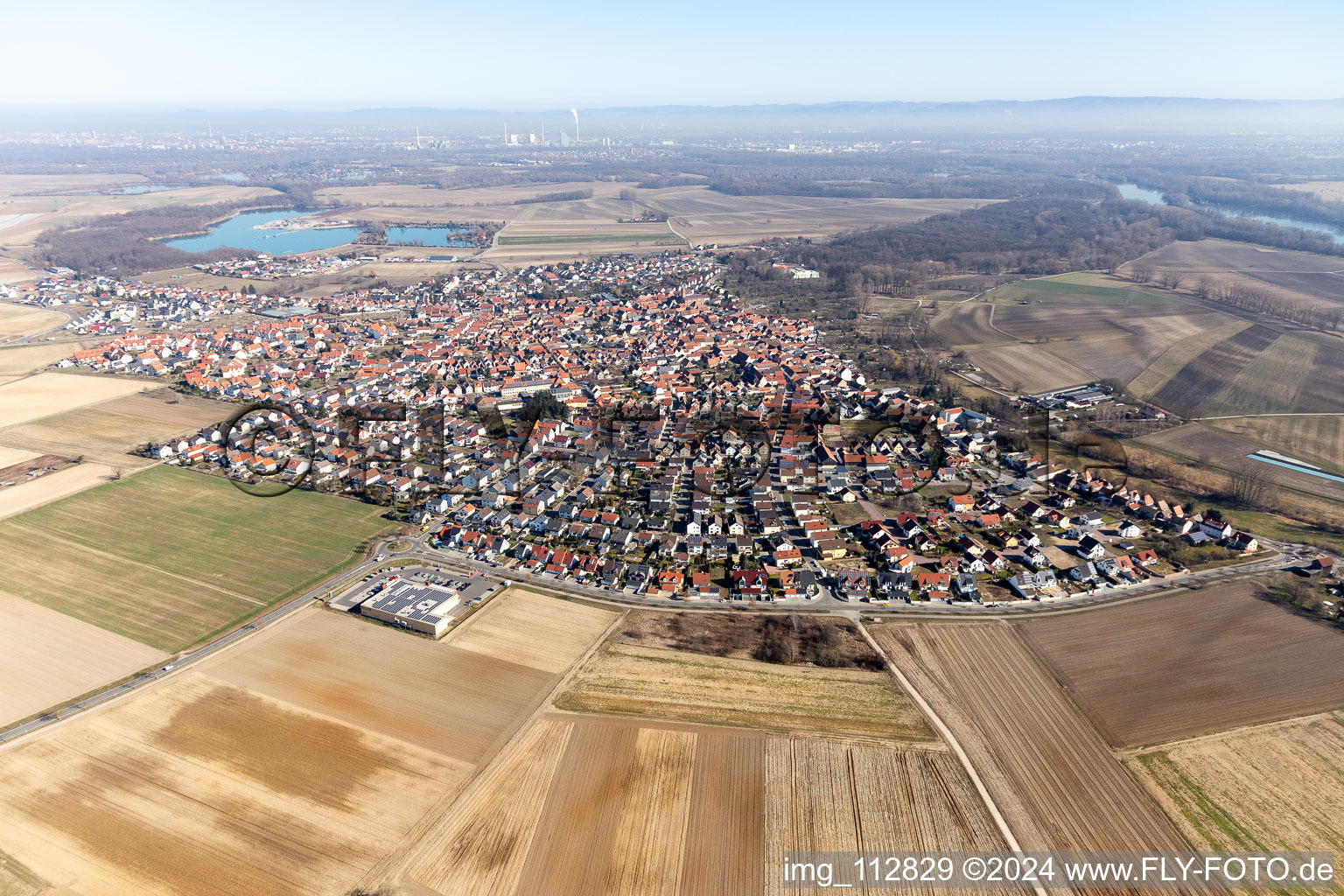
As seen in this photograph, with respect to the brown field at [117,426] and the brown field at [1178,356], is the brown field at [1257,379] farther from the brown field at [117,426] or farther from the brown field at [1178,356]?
the brown field at [117,426]

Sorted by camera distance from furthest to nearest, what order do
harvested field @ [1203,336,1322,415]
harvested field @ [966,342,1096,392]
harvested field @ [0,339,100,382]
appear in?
harvested field @ [0,339,100,382] < harvested field @ [966,342,1096,392] < harvested field @ [1203,336,1322,415]

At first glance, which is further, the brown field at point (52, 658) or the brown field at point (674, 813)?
the brown field at point (52, 658)

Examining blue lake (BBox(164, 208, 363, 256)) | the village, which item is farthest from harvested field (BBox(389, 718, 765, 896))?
blue lake (BBox(164, 208, 363, 256))

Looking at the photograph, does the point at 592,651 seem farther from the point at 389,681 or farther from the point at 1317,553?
the point at 1317,553

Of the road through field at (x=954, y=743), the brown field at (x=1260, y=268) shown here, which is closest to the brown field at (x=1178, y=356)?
the brown field at (x=1260, y=268)

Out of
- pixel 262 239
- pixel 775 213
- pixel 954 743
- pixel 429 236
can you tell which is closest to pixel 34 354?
pixel 262 239

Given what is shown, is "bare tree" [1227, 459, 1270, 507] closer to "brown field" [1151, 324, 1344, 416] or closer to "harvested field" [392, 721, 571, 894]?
"brown field" [1151, 324, 1344, 416]

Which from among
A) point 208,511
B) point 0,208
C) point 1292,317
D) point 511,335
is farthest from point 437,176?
point 1292,317

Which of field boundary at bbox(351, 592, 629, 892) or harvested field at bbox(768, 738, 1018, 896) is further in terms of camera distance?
harvested field at bbox(768, 738, 1018, 896)
